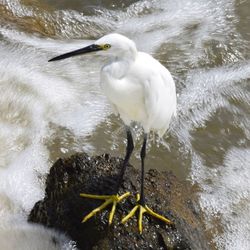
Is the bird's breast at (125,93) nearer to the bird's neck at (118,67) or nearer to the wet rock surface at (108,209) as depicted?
the bird's neck at (118,67)

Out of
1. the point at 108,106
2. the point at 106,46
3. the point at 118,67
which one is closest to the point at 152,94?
the point at 118,67

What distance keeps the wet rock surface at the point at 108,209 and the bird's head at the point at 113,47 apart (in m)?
0.74

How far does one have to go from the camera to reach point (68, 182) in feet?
10.6

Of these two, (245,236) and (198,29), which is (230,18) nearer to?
(198,29)

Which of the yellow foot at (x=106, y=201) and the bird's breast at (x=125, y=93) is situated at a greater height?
the bird's breast at (x=125, y=93)

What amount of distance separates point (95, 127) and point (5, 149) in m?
0.69

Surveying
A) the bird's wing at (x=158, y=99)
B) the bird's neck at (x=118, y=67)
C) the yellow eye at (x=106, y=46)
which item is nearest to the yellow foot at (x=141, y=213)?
the bird's wing at (x=158, y=99)

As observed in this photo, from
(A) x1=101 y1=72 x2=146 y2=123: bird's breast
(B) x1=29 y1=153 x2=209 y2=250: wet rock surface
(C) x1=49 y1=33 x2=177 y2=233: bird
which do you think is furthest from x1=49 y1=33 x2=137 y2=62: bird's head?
(B) x1=29 y1=153 x2=209 y2=250: wet rock surface

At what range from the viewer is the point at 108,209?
3.08 meters

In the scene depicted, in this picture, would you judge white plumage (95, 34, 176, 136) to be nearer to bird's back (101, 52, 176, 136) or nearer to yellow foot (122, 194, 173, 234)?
bird's back (101, 52, 176, 136)

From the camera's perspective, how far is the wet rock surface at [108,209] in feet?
9.72

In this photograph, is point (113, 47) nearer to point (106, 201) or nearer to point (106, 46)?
point (106, 46)

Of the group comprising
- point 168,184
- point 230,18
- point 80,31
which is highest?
point 168,184

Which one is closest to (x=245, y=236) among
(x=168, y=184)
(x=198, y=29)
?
(x=168, y=184)
